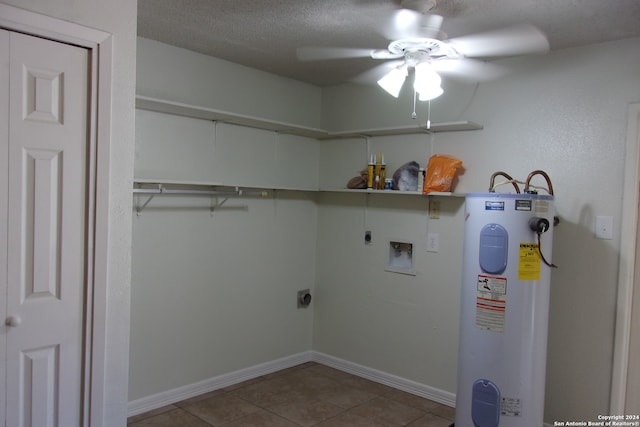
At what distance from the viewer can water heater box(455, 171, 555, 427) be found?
2539 millimetres

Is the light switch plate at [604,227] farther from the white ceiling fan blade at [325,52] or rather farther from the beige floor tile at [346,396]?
the beige floor tile at [346,396]

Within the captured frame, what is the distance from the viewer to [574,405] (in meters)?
2.85

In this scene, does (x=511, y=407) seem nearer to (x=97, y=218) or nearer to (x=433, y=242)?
(x=433, y=242)

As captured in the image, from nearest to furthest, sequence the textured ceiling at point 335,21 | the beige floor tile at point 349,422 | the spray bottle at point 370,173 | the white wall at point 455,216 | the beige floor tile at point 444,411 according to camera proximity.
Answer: the textured ceiling at point 335,21
the white wall at point 455,216
the beige floor tile at point 349,422
the beige floor tile at point 444,411
the spray bottle at point 370,173

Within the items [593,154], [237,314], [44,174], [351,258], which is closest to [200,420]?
[237,314]

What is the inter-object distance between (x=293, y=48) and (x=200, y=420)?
2389 mm

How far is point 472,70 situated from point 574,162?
0.85 metres

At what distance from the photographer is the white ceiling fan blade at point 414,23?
221 cm

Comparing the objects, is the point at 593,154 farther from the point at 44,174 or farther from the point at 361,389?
the point at 44,174

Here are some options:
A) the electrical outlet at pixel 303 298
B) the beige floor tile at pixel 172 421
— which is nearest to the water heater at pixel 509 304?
the beige floor tile at pixel 172 421

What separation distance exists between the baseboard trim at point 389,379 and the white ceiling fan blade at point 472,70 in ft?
6.94

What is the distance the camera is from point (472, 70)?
A: 3.16 meters

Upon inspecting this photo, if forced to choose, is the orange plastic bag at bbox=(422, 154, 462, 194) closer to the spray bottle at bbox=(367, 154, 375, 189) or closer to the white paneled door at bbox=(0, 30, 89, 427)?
the spray bottle at bbox=(367, 154, 375, 189)

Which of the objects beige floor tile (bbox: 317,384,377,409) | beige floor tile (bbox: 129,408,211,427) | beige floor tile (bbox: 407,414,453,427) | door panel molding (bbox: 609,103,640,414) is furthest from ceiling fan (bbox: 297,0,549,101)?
beige floor tile (bbox: 129,408,211,427)
